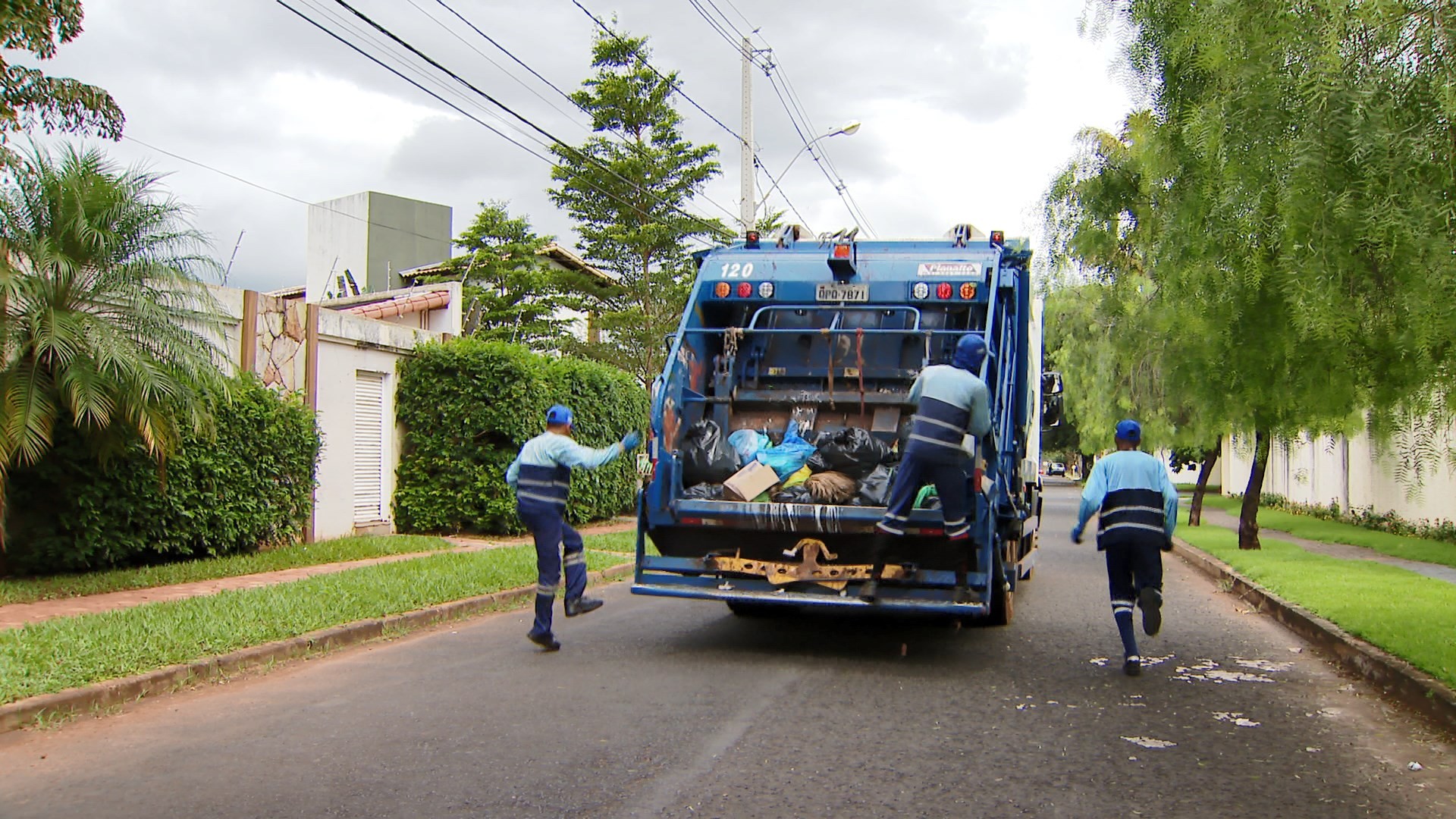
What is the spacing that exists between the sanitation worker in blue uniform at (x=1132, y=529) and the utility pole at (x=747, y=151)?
1365 centimetres

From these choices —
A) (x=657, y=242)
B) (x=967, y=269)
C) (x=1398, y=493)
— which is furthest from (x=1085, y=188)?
(x=657, y=242)

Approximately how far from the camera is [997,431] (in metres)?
7.72

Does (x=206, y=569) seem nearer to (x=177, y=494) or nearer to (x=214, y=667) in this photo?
(x=177, y=494)

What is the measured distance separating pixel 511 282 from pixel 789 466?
26797 mm

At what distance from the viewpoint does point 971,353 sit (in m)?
7.24

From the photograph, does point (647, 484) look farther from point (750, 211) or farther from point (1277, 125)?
point (750, 211)

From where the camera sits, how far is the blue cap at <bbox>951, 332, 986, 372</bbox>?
7.23m

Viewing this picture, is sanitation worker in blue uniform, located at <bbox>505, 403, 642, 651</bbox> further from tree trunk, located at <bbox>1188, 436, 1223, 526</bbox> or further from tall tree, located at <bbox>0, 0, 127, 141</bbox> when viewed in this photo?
tree trunk, located at <bbox>1188, 436, 1223, 526</bbox>

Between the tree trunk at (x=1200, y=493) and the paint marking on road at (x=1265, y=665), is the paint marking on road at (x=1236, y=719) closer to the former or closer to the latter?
the paint marking on road at (x=1265, y=665)

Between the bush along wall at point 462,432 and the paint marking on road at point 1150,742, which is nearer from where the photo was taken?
the paint marking on road at point 1150,742

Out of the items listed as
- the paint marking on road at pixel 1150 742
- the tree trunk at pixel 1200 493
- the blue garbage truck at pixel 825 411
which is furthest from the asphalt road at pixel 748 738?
the tree trunk at pixel 1200 493

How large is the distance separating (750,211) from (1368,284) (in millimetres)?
15628

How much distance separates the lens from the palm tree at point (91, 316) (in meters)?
9.12

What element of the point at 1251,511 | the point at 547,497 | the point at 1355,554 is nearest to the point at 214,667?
the point at 547,497
